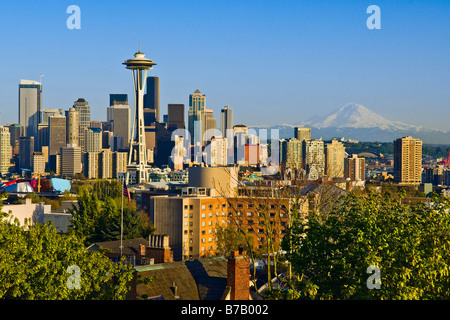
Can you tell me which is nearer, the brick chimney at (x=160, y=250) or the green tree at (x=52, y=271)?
the green tree at (x=52, y=271)

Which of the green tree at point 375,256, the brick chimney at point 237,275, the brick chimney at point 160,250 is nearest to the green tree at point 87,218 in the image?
the brick chimney at point 160,250

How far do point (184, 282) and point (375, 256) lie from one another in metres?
9.70

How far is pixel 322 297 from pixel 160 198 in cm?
5167

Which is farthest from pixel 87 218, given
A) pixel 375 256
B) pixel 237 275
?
pixel 375 256

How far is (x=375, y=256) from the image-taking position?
14242 mm

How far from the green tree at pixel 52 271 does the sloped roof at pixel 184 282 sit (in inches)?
98.8

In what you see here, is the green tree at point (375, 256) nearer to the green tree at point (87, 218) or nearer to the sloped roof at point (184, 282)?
the sloped roof at point (184, 282)

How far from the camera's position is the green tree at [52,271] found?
55.0ft

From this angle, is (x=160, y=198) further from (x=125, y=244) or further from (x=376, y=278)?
(x=376, y=278)

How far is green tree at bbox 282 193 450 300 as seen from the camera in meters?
14.1

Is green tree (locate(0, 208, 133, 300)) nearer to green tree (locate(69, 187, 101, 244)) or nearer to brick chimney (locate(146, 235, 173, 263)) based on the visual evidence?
brick chimney (locate(146, 235, 173, 263))

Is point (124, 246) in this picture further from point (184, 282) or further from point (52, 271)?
point (52, 271)
